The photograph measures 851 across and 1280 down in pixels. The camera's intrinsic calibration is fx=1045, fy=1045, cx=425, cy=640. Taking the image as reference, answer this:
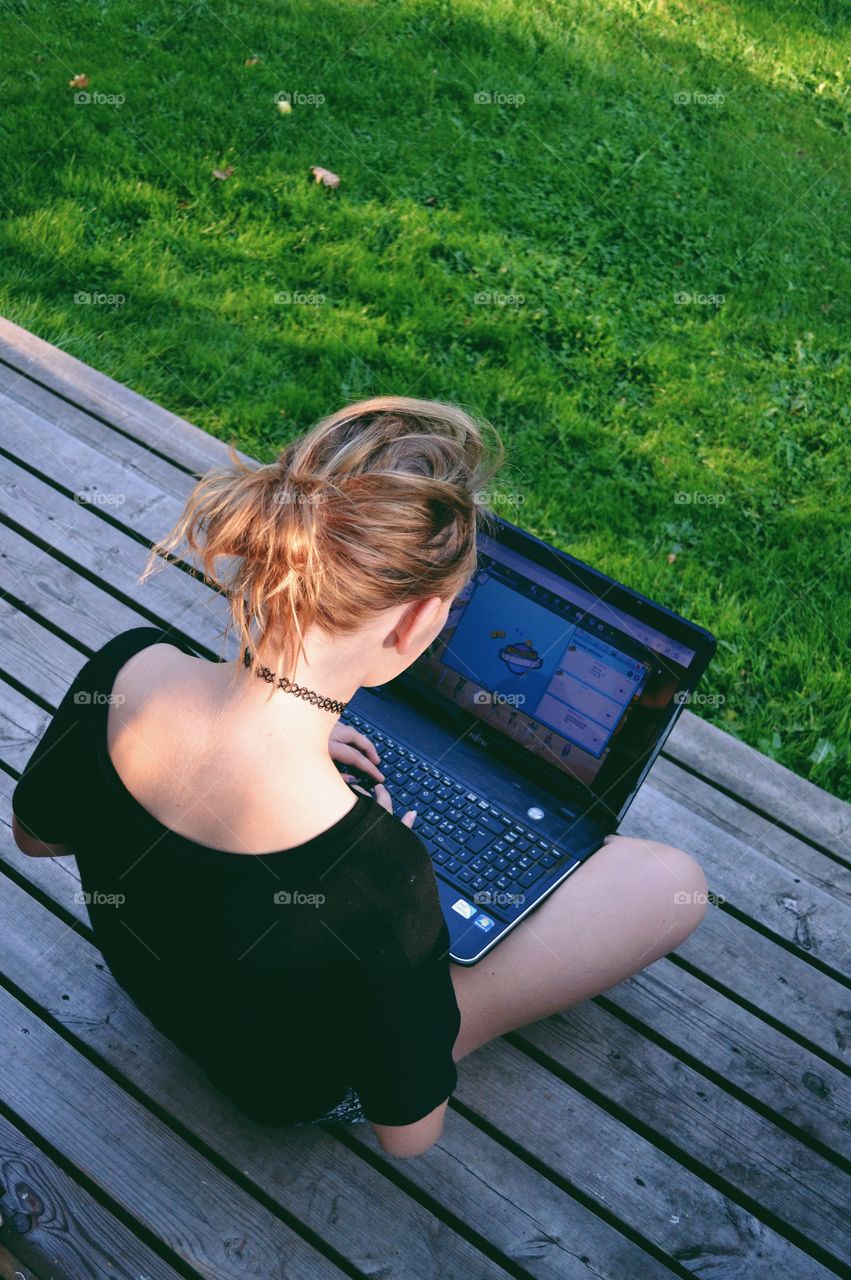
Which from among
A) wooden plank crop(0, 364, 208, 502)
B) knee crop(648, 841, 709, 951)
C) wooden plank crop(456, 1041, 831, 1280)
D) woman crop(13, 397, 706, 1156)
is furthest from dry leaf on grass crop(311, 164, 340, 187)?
wooden plank crop(456, 1041, 831, 1280)

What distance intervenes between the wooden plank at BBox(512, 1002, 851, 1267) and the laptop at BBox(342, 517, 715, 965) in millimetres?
316

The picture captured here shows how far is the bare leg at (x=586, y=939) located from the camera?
186 centimetres

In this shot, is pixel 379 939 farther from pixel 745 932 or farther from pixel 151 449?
pixel 151 449

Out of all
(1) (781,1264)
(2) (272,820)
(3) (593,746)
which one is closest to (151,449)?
(3) (593,746)

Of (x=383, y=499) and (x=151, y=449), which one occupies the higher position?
(x=383, y=499)

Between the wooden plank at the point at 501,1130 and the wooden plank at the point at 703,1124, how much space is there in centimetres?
4

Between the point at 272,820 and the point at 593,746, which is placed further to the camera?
the point at 593,746

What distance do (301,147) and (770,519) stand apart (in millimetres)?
2855

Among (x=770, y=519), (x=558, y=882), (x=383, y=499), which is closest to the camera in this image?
(x=383, y=499)

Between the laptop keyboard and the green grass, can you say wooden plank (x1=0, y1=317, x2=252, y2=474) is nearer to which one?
the green grass

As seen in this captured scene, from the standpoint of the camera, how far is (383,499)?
138cm

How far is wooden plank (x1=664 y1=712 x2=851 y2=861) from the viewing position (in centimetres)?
245

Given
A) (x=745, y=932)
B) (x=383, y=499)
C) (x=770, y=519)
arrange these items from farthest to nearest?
(x=770, y=519), (x=745, y=932), (x=383, y=499)

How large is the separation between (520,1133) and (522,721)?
0.77m
